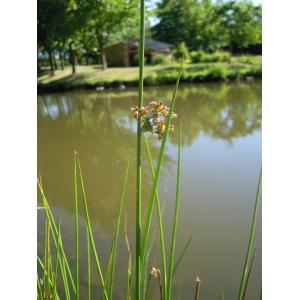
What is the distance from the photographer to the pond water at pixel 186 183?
225 centimetres

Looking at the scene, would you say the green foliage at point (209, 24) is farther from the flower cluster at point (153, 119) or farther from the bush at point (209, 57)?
the flower cluster at point (153, 119)

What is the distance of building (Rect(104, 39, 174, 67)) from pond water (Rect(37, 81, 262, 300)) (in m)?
10.5

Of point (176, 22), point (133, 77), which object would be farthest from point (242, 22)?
point (133, 77)

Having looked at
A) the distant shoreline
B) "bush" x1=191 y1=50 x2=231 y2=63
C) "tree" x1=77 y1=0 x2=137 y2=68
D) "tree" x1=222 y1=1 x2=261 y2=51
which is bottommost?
the distant shoreline

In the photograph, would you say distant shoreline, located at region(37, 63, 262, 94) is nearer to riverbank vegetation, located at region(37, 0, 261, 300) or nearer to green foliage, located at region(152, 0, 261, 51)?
green foliage, located at region(152, 0, 261, 51)

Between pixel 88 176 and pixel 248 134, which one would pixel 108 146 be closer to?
pixel 88 176

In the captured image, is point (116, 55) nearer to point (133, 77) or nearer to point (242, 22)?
point (242, 22)

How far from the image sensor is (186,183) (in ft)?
12.0

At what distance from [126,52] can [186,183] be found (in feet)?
52.8

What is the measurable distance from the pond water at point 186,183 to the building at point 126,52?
413 inches

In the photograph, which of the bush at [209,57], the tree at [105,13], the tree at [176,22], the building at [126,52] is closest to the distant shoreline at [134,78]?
the tree at [105,13]

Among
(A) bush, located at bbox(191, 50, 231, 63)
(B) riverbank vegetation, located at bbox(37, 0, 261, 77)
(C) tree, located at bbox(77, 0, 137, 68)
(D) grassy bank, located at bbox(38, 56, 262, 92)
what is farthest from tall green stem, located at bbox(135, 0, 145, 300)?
(A) bush, located at bbox(191, 50, 231, 63)

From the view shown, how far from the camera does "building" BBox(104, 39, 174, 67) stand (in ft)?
62.0
